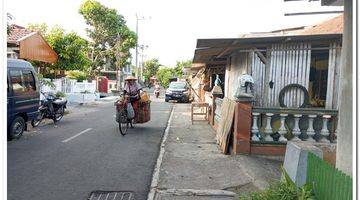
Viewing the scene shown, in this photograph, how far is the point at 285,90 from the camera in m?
8.68

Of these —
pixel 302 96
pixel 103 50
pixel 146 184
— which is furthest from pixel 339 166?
pixel 103 50

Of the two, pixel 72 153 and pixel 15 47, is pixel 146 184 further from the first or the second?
pixel 15 47

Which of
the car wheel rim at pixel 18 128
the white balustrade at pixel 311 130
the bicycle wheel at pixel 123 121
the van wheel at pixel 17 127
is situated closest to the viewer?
the white balustrade at pixel 311 130

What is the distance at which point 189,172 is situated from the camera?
697cm

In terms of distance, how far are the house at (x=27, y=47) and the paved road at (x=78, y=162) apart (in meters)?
6.84

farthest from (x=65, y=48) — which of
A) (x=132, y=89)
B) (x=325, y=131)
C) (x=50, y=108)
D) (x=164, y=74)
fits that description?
(x=164, y=74)

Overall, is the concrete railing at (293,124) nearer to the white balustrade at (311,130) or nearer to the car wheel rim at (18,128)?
the white balustrade at (311,130)

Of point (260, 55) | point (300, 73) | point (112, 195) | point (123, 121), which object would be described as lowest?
point (112, 195)

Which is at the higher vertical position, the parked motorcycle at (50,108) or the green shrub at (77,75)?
the green shrub at (77,75)

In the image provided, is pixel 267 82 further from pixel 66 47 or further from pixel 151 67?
pixel 151 67

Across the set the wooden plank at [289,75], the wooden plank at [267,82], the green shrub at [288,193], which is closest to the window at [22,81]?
the wooden plank at [267,82]

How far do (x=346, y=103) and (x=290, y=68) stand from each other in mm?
5094

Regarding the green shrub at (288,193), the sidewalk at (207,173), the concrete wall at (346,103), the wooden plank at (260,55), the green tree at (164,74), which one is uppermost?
the green tree at (164,74)

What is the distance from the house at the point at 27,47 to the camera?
17.3 m
